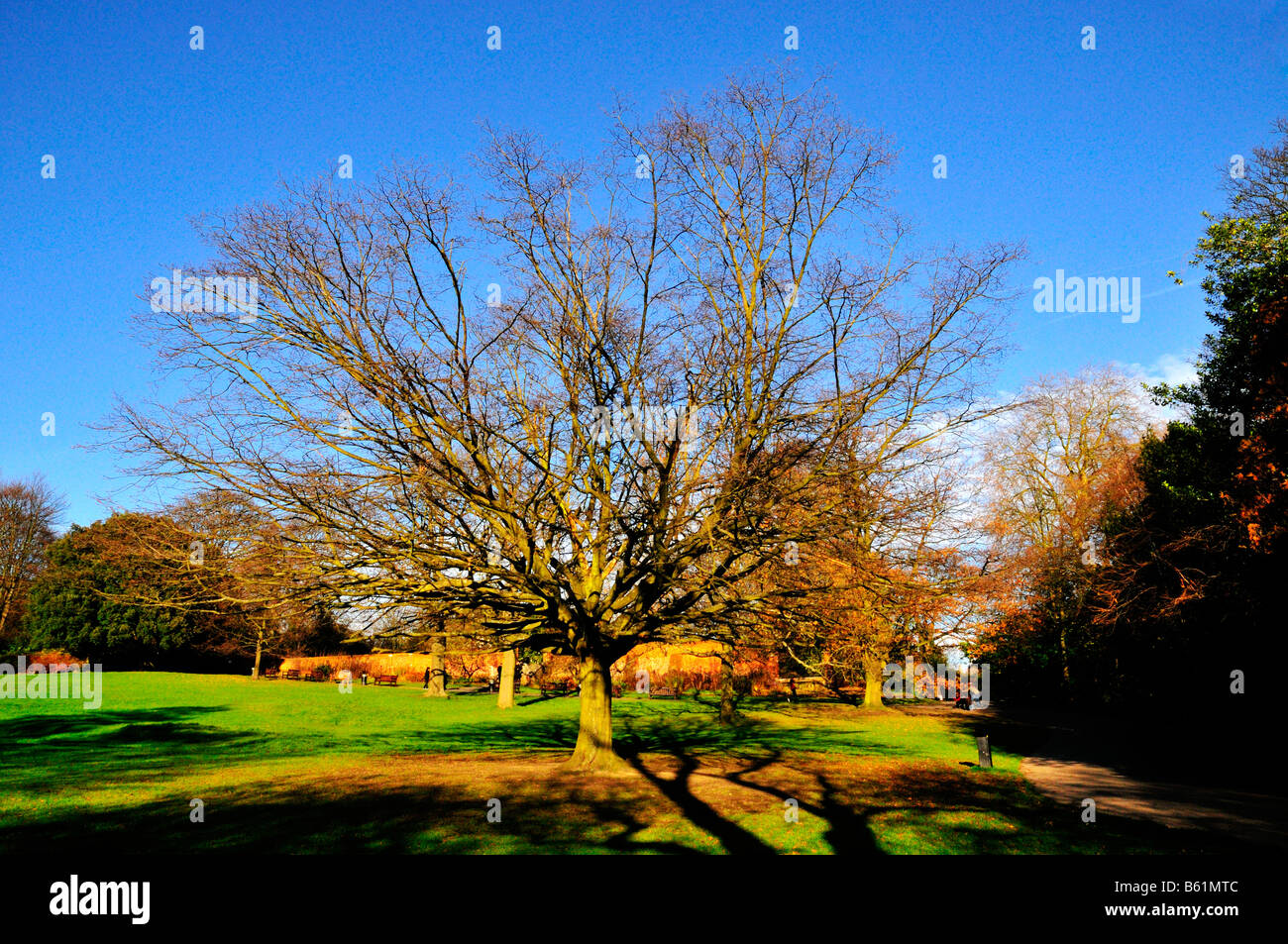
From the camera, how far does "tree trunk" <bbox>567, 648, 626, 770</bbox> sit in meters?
13.7

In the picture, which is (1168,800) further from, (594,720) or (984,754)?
(594,720)

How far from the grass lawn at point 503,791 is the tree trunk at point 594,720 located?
61cm

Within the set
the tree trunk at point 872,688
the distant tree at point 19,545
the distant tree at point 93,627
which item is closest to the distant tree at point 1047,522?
the tree trunk at point 872,688

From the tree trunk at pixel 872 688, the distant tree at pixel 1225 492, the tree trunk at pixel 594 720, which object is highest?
the distant tree at pixel 1225 492

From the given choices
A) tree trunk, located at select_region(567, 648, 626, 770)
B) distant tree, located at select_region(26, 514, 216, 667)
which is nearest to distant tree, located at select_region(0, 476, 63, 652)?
distant tree, located at select_region(26, 514, 216, 667)

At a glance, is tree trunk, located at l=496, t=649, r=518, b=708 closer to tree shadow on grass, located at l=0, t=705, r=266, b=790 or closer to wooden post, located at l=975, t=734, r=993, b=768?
tree shadow on grass, located at l=0, t=705, r=266, b=790

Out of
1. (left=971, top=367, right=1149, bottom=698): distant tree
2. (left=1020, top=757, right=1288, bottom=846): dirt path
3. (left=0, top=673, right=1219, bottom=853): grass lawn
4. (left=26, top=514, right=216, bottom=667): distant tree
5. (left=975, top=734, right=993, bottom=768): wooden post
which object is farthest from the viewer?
(left=26, top=514, right=216, bottom=667): distant tree

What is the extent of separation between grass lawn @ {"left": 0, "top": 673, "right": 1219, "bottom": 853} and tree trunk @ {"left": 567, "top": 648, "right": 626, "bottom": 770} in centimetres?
61

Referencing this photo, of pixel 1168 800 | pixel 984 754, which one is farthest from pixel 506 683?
pixel 1168 800

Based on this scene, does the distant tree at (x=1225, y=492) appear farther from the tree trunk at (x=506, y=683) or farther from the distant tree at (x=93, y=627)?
the distant tree at (x=93, y=627)

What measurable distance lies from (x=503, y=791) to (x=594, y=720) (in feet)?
8.65

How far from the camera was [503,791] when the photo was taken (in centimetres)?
1170

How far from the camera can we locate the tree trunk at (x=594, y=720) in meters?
13.7
